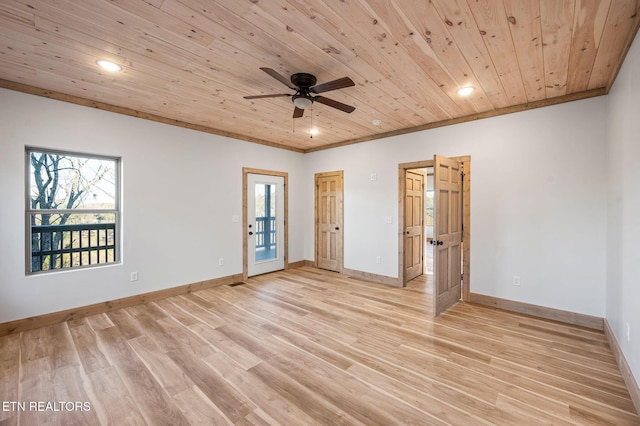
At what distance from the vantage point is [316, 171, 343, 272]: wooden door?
5.84 meters

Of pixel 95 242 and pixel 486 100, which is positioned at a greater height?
pixel 486 100

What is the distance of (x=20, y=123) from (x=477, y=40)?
482 cm

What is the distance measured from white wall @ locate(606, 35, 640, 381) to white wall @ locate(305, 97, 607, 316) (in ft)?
0.77

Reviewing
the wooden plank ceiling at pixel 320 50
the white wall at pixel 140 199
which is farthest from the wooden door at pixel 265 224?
the wooden plank ceiling at pixel 320 50

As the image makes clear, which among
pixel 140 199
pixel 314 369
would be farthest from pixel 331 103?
pixel 140 199

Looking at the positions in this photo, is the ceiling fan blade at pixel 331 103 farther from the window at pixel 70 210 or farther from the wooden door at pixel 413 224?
the window at pixel 70 210

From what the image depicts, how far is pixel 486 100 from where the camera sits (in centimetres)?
347

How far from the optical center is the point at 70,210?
3471 mm

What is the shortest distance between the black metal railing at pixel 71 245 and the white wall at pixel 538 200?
496 cm

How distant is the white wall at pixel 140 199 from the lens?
3.05 meters

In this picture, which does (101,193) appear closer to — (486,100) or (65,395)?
(65,395)

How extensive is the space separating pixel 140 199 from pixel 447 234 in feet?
14.7

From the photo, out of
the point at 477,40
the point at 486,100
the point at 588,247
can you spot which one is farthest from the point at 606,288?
the point at 477,40

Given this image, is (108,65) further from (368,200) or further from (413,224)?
(413,224)
